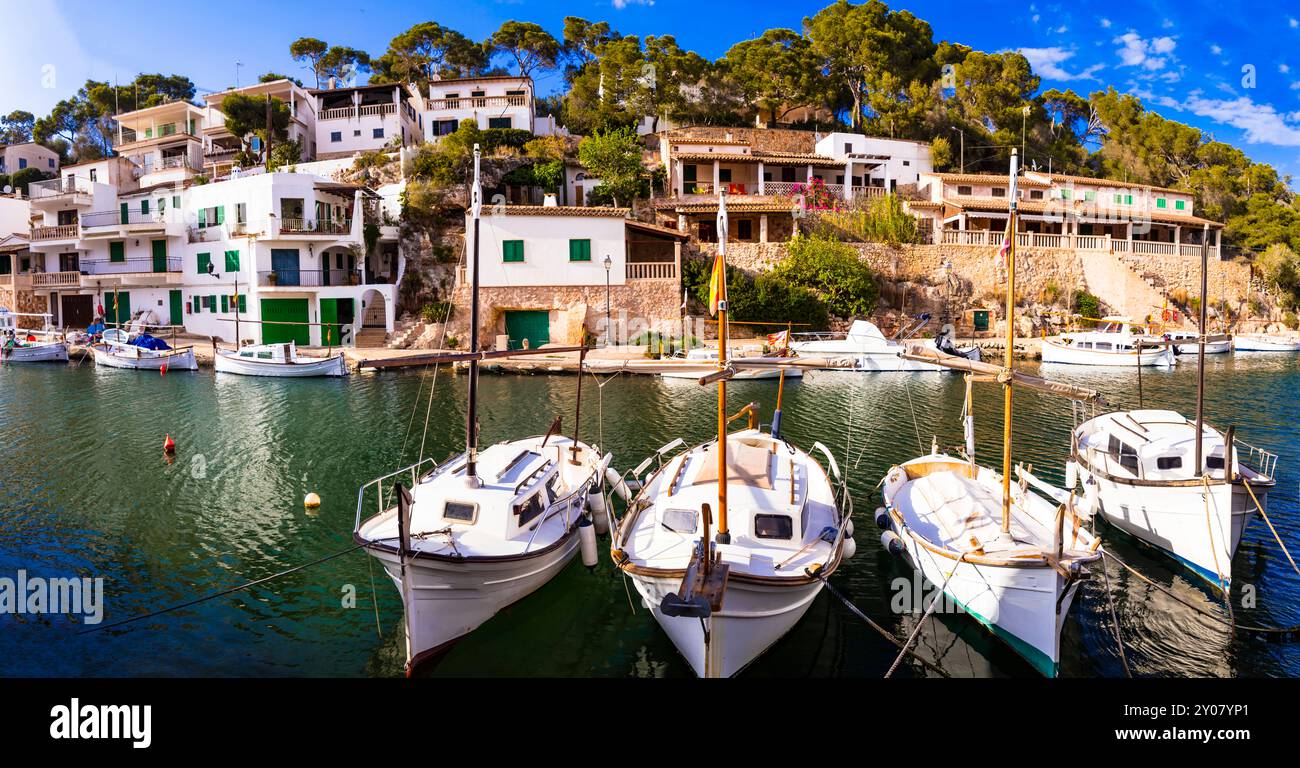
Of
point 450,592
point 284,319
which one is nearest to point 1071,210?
point 284,319

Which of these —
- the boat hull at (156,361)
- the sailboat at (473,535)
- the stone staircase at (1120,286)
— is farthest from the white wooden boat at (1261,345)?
the boat hull at (156,361)

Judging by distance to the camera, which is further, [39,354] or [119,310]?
[119,310]

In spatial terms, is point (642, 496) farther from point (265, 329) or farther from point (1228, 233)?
point (1228, 233)

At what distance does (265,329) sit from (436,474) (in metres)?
33.4

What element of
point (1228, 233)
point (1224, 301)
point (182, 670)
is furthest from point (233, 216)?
point (1228, 233)

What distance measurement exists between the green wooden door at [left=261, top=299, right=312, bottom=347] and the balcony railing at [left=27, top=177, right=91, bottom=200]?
20.0 m

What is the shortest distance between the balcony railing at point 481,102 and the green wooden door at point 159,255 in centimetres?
2073

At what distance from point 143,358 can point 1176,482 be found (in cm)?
4213

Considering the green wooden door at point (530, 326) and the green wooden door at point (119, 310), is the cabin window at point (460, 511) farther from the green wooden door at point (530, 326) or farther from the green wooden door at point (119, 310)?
the green wooden door at point (119, 310)

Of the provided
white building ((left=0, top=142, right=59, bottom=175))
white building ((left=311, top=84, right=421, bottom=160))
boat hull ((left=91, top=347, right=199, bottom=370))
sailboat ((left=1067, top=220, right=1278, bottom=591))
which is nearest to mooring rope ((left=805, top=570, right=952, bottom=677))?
sailboat ((left=1067, top=220, right=1278, bottom=591))

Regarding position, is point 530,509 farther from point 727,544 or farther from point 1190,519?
point 1190,519

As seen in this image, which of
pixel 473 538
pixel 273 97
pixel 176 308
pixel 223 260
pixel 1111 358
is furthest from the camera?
pixel 273 97

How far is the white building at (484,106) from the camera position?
54.3 meters

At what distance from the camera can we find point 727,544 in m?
10.4
